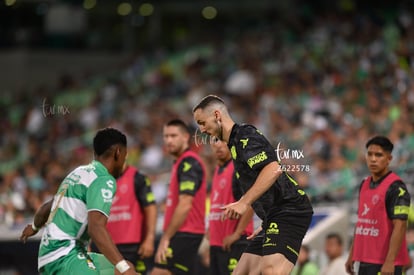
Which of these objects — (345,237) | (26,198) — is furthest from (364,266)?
(26,198)

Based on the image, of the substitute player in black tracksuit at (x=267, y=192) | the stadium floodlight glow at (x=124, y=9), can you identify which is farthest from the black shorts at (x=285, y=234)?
the stadium floodlight glow at (x=124, y=9)

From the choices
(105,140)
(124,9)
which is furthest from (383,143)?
(124,9)

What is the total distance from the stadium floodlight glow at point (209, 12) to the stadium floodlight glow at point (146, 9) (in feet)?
6.19

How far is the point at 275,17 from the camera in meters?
28.8

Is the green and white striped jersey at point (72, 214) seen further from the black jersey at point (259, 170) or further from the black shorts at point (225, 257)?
the black shorts at point (225, 257)

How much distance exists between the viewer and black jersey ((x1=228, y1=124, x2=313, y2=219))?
29.0 feet

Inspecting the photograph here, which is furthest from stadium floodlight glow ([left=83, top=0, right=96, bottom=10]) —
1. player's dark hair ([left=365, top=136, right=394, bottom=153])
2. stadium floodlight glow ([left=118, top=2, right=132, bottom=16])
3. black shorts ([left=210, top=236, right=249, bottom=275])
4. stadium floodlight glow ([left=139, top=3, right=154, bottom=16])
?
player's dark hair ([left=365, top=136, right=394, bottom=153])

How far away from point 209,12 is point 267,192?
22.9 meters

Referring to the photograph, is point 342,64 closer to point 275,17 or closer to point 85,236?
point 275,17

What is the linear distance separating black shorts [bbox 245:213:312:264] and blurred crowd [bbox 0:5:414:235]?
18.1 feet

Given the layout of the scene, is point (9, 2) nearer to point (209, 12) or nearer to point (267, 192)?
point (209, 12)

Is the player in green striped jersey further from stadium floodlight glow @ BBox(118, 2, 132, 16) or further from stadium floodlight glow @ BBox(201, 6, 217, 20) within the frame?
stadium floodlight glow @ BBox(118, 2, 132, 16)

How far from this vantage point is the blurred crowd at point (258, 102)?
1738 centimetres

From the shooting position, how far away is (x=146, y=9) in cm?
3244
